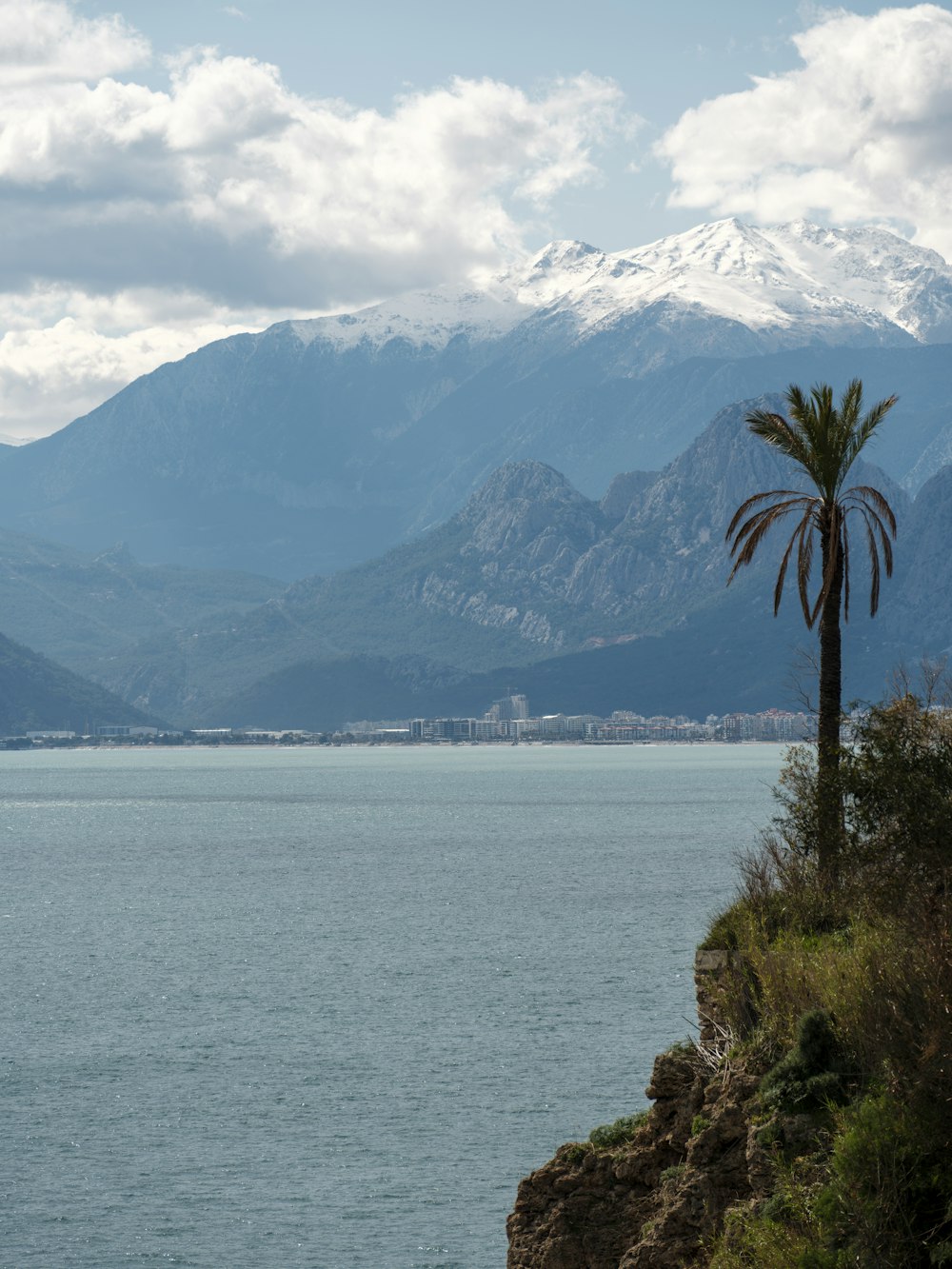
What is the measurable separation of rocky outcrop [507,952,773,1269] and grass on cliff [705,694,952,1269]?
497 millimetres

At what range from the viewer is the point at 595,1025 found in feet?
150

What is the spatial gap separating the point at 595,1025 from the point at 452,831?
3569 inches

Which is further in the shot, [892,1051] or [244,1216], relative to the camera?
[244,1216]

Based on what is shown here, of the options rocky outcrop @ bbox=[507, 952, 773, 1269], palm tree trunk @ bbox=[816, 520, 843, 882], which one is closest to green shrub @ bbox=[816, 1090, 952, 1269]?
rocky outcrop @ bbox=[507, 952, 773, 1269]

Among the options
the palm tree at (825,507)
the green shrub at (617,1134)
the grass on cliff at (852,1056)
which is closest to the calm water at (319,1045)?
the green shrub at (617,1134)

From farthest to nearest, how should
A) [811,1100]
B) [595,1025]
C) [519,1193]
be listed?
[595,1025], [519,1193], [811,1100]

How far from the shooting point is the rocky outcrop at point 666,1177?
19203 millimetres

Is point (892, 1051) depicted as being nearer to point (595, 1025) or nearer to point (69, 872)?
point (595, 1025)

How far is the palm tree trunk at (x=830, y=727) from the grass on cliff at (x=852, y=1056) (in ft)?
7.23

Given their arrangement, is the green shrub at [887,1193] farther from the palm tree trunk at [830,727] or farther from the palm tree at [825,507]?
the palm tree at [825,507]

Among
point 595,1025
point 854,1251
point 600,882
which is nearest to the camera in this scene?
point 854,1251

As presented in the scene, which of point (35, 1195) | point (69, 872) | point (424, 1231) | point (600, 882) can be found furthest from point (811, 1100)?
point (69, 872)

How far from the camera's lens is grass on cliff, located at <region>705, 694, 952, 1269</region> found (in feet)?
52.8

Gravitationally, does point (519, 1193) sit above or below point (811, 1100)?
below
